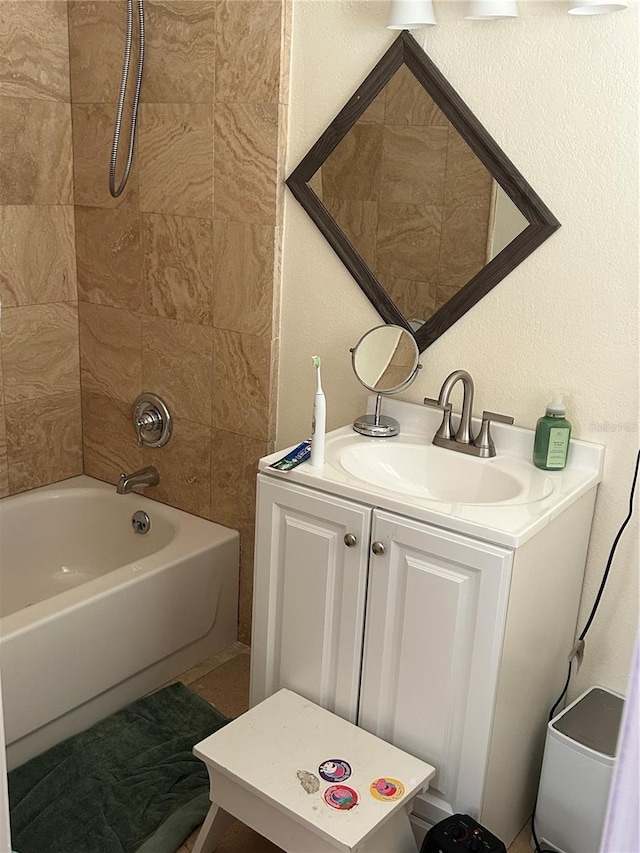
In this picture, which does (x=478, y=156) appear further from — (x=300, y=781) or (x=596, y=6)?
(x=300, y=781)

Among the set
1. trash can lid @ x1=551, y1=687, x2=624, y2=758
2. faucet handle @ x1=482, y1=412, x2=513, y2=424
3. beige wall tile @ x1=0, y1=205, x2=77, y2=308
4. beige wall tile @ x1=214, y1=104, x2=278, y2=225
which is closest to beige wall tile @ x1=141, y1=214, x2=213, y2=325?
beige wall tile @ x1=214, y1=104, x2=278, y2=225

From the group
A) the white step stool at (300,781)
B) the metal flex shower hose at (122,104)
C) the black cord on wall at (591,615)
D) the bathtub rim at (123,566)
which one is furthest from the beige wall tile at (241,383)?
the black cord on wall at (591,615)

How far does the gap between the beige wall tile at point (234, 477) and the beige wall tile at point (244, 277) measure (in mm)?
332

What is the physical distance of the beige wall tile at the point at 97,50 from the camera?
8.54 feet

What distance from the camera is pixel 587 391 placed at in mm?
2016

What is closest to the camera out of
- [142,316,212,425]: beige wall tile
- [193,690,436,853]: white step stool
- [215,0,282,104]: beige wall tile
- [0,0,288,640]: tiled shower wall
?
[193,690,436,853]: white step stool

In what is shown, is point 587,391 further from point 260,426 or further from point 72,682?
point 72,682

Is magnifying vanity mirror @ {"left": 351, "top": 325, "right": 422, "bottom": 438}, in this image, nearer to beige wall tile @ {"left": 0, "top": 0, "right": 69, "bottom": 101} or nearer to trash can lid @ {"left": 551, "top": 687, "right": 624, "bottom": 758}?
trash can lid @ {"left": 551, "top": 687, "right": 624, "bottom": 758}

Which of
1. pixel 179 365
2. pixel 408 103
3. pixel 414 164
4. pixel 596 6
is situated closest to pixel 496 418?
pixel 414 164

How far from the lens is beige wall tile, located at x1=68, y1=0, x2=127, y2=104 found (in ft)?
8.54

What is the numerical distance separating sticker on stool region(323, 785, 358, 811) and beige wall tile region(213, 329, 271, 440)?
1.10 metres

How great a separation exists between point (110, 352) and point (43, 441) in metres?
0.37

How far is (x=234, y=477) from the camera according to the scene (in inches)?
106

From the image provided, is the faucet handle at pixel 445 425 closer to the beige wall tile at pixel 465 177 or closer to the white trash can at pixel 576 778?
the beige wall tile at pixel 465 177
